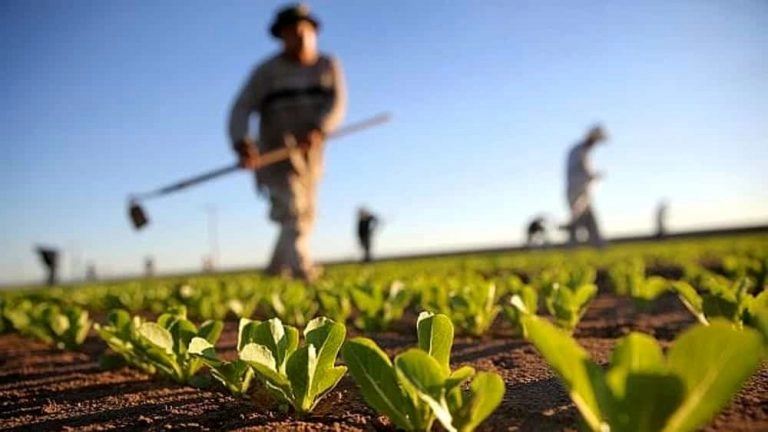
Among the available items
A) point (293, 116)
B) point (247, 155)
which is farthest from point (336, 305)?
point (293, 116)

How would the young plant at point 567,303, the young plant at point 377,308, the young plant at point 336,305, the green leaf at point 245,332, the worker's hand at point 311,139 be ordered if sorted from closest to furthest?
the green leaf at point 245,332 < the young plant at point 567,303 < the young plant at point 377,308 < the young plant at point 336,305 < the worker's hand at point 311,139

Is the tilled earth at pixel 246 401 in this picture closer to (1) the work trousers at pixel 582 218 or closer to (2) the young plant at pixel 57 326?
(2) the young plant at pixel 57 326

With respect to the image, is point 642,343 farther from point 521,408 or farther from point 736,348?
point 521,408

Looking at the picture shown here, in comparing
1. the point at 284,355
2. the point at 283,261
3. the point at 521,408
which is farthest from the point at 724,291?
the point at 283,261

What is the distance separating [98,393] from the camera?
1.50 metres

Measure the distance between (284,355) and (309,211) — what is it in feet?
16.7

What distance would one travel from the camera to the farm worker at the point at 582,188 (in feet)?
38.4

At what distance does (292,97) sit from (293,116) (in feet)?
0.72

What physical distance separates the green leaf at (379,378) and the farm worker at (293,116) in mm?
4945

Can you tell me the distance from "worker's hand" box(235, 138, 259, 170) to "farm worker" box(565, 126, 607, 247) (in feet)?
27.5

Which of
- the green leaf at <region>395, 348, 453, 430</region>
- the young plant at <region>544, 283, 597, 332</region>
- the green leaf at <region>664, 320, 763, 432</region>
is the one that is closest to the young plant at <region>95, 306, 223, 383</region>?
the green leaf at <region>395, 348, 453, 430</region>

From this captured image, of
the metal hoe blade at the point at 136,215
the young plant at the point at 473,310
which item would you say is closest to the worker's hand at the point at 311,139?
the metal hoe blade at the point at 136,215

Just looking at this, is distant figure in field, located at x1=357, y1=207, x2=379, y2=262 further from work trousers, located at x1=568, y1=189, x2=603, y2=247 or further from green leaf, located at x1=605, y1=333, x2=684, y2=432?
green leaf, located at x1=605, y1=333, x2=684, y2=432

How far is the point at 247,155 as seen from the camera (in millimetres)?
5453
